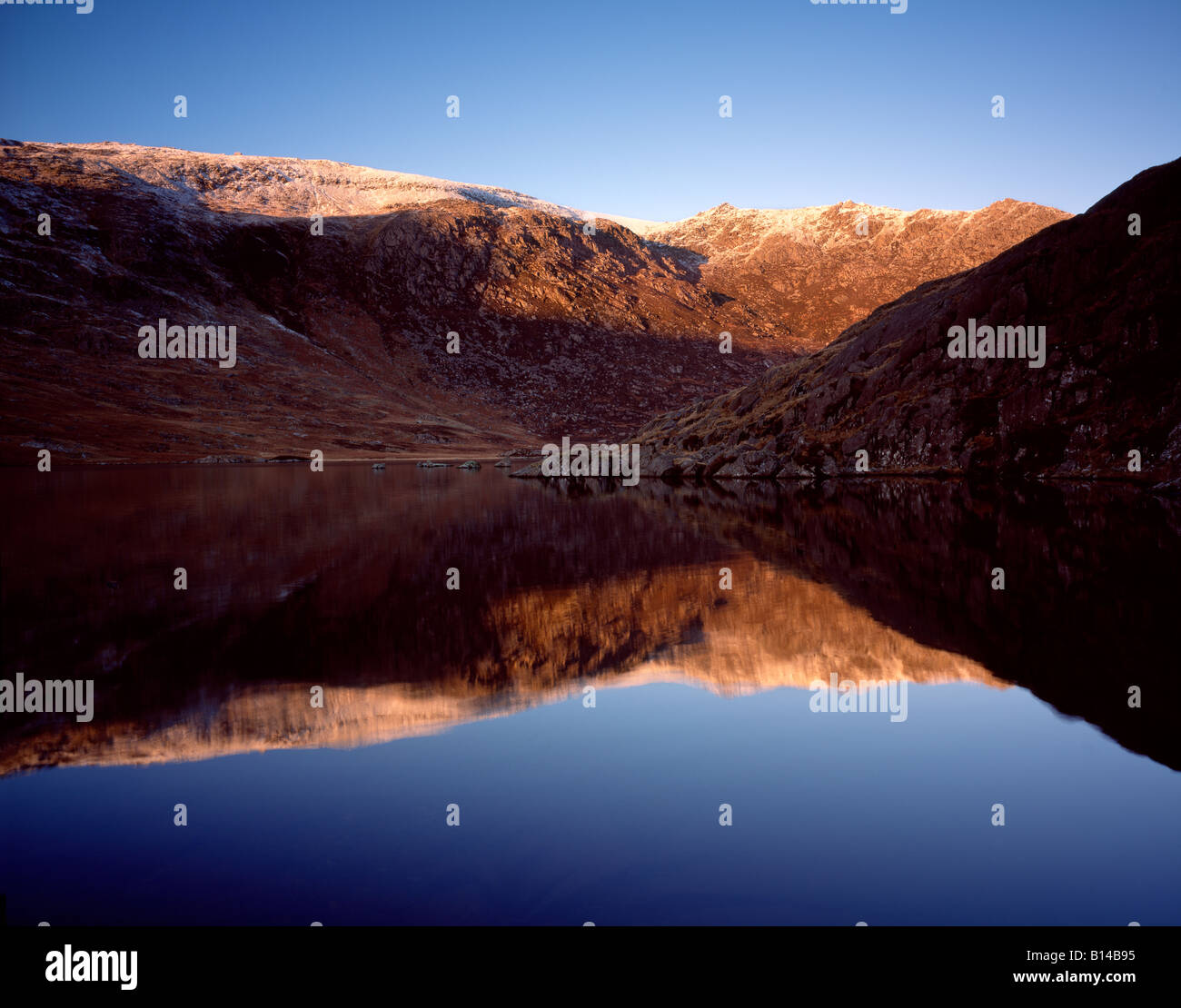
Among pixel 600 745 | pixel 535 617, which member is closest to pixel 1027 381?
pixel 535 617

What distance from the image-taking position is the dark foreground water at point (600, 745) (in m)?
6.28

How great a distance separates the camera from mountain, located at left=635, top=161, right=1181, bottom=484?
159ft

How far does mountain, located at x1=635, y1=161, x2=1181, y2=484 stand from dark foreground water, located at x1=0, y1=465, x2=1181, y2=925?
3197 centimetres

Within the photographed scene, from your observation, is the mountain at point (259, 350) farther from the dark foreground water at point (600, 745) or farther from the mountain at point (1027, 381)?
the dark foreground water at point (600, 745)

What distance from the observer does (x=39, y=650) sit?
14.0 metres

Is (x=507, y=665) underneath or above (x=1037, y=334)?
underneath

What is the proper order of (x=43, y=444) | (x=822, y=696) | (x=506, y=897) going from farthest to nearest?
(x=43, y=444) < (x=822, y=696) < (x=506, y=897)

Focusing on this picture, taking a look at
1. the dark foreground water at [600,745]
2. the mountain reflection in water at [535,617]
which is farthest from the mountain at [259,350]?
the dark foreground water at [600,745]

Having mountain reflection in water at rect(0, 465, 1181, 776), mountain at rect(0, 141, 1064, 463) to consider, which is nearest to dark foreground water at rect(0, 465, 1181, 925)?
mountain reflection in water at rect(0, 465, 1181, 776)

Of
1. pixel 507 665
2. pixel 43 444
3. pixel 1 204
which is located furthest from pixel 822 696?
pixel 1 204

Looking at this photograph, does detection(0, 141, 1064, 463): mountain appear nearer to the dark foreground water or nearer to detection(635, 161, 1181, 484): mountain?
detection(635, 161, 1181, 484): mountain

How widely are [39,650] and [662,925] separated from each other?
12.3 m
